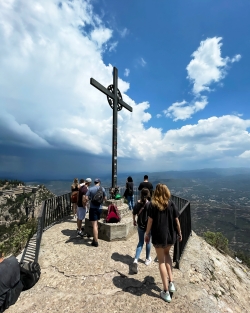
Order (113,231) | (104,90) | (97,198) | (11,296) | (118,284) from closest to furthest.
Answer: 1. (11,296)
2. (118,284)
3. (97,198)
4. (113,231)
5. (104,90)

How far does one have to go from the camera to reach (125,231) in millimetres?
6387

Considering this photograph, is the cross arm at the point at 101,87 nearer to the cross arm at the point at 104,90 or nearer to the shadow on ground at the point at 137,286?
the cross arm at the point at 104,90

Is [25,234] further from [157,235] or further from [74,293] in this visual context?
[157,235]

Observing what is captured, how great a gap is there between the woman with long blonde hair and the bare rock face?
1.65 feet

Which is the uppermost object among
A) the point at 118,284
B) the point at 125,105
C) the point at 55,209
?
the point at 125,105

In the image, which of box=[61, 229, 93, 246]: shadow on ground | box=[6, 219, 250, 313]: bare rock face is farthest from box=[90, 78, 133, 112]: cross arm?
box=[6, 219, 250, 313]: bare rock face

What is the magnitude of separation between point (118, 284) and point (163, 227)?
1853mm

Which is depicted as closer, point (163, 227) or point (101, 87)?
point (163, 227)

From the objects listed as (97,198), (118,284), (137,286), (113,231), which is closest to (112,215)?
(113,231)

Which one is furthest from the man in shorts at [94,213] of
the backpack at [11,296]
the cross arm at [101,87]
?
the cross arm at [101,87]

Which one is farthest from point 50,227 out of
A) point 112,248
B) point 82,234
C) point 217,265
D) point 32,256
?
point 217,265

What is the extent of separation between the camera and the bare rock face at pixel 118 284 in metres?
3.37

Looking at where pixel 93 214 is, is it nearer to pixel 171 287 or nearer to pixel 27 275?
pixel 27 275

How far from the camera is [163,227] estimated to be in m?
3.46
